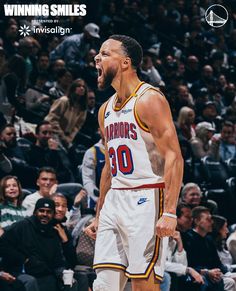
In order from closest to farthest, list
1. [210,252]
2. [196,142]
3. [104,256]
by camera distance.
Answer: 1. [104,256]
2. [210,252]
3. [196,142]

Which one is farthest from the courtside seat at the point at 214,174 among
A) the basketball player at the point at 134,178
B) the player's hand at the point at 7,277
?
the basketball player at the point at 134,178

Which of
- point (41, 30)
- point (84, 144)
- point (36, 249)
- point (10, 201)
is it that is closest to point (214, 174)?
point (84, 144)

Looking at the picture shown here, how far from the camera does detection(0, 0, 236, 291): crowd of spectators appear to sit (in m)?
8.01

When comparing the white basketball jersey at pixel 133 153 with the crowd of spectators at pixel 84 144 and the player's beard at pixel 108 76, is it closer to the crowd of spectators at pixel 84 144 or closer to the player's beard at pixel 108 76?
the player's beard at pixel 108 76

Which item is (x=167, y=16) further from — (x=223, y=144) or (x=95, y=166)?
(x=95, y=166)

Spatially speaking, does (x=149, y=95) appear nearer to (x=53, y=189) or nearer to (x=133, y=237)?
(x=133, y=237)

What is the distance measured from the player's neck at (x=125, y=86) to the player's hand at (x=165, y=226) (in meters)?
0.87

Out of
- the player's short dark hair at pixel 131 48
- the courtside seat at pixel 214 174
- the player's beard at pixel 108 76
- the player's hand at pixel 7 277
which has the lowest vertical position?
the player's hand at pixel 7 277

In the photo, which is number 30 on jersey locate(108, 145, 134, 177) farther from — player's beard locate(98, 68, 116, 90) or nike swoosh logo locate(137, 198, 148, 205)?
player's beard locate(98, 68, 116, 90)

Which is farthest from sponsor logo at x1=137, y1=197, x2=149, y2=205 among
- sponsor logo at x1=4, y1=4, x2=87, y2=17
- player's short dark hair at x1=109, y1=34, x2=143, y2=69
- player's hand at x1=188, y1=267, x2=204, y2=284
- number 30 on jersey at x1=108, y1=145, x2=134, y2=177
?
sponsor logo at x1=4, y1=4, x2=87, y2=17

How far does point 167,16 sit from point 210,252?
36.6ft

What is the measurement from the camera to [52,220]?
26.4 ft

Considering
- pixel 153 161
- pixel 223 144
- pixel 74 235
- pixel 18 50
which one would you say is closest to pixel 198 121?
pixel 223 144

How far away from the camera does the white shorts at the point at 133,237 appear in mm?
5039
